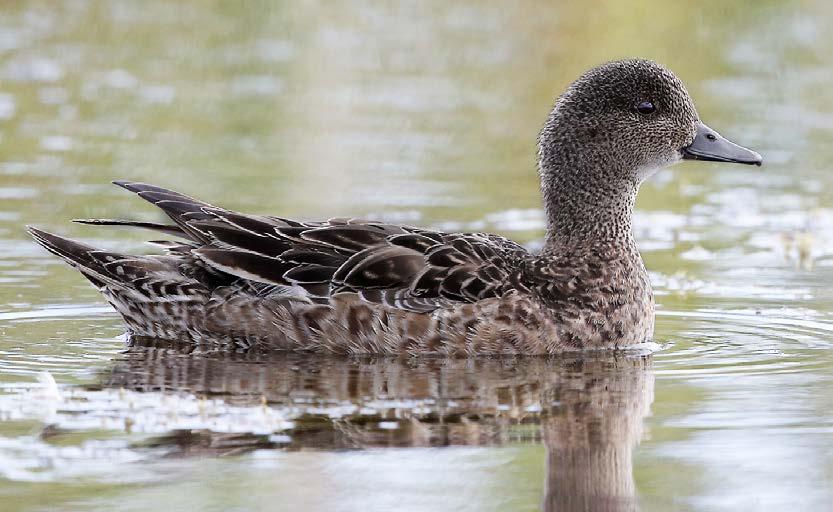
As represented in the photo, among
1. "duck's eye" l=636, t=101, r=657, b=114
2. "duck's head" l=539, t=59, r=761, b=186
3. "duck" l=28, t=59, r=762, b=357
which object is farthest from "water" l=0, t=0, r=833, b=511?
"duck's eye" l=636, t=101, r=657, b=114

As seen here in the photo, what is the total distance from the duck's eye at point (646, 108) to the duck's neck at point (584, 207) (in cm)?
37

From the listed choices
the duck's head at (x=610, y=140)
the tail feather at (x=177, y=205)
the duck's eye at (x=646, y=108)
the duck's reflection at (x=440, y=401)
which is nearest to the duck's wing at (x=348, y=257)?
the tail feather at (x=177, y=205)

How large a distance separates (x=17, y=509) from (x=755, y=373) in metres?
3.86

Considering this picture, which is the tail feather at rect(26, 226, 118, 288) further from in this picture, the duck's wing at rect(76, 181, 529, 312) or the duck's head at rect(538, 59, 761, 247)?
the duck's head at rect(538, 59, 761, 247)

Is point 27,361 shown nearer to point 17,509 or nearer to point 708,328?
point 17,509

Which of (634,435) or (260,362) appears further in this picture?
(260,362)

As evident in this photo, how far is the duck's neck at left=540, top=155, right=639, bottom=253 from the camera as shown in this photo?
8820 millimetres

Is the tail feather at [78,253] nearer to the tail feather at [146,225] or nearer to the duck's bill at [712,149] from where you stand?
the tail feather at [146,225]

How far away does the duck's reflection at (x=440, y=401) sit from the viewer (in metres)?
6.16

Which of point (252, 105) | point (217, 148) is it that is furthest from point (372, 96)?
point (217, 148)

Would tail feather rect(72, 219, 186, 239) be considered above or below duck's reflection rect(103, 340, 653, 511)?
above

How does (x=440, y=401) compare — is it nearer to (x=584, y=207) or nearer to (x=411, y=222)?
(x=584, y=207)

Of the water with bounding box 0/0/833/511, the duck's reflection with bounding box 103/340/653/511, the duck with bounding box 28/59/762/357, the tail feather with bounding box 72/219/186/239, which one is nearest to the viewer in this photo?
the water with bounding box 0/0/833/511

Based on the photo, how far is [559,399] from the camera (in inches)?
286
